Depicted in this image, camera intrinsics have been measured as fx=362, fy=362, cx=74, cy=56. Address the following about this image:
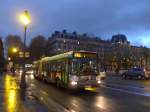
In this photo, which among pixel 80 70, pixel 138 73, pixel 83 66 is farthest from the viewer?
pixel 138 73

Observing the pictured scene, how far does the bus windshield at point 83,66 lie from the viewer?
80.8 ft

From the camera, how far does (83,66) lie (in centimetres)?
2483

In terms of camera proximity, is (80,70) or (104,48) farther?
(104,48)

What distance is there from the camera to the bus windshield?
24.6m

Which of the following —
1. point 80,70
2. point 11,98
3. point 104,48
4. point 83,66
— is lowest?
point 11,98

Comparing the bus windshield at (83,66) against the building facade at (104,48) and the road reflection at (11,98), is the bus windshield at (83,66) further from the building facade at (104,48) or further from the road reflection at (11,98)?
the building facade at (104,48)

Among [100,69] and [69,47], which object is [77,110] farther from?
[69,47]

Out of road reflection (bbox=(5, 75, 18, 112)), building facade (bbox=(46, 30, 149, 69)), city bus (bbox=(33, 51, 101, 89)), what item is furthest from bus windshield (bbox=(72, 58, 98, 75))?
building facade (bbox=(46, 30, 149, 69))

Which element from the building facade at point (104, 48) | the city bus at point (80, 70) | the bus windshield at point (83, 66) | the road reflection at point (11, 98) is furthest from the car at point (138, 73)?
the building facade at point (104, 48)

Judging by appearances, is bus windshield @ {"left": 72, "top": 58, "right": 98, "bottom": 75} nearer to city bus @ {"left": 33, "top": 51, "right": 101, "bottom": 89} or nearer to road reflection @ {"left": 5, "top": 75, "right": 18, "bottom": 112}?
city bus @ {"left": 33, "top": 51, "right": 101, "bottom": 89}

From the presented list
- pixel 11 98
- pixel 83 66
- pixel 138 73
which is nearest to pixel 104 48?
pixel 138 73

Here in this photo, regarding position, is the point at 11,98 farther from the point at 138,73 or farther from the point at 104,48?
the point at 104,48

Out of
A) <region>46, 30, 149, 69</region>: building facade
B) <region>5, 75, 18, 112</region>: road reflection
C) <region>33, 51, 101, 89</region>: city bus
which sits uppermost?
<region>46, 30, 149, 69</region>: building facade

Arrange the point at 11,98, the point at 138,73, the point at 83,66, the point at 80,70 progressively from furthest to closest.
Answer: the point at 138,73 < the point at 83,66 < the point at 80,70 < the point at 11,98
